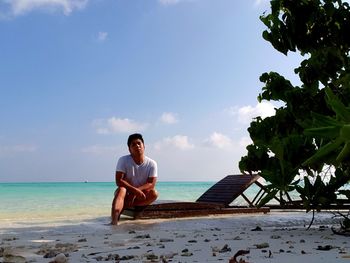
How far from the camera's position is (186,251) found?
3.43m

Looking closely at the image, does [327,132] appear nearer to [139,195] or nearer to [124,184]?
[124,184]

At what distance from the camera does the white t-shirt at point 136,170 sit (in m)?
6.79

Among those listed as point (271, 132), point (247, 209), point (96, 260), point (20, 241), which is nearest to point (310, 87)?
point (271, 132)

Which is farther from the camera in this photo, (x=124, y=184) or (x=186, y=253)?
(x=124, y=184)

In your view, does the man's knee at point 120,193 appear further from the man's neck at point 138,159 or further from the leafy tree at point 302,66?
the leafy tree at point 302,66

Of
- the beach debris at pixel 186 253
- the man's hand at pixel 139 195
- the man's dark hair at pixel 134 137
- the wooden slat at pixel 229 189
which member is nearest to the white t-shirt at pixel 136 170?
the man's hand at pixel 139 195

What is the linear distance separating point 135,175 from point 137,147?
1.53ft

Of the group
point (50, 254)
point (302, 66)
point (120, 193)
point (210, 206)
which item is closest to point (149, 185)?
point (120, 193)

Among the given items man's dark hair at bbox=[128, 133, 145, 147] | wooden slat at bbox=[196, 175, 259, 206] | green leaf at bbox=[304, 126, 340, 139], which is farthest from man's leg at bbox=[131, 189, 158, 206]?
green leaf at bbox=[304, 126, 340, 139]

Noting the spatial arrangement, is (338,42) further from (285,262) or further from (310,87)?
(285,262)

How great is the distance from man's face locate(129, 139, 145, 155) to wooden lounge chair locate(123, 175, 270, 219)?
1112 mm

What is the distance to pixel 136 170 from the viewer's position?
6.83 metres

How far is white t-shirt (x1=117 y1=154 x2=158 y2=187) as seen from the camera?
679 cm

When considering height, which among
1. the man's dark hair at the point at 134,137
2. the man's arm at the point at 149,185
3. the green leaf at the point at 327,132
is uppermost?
the man's dark hair at the point at 134,137
